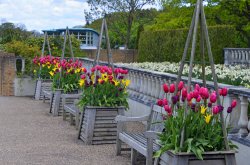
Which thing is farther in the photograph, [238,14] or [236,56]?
[238,14]

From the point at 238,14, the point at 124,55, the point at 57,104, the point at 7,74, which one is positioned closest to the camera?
the point at 57,104

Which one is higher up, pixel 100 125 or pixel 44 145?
pixel 100 125

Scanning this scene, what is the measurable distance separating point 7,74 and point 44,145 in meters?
10.3

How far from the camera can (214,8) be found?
34781mm

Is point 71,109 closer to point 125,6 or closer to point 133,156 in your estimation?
point 133,156

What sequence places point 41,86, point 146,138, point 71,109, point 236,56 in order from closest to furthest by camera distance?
point 146,138, point 71,109, point 41,86, point 236,56

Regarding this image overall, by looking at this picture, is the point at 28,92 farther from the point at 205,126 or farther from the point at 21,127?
the point at 205,126

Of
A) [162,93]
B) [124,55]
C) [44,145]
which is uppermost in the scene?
[124,55]

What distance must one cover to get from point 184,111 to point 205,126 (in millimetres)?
261

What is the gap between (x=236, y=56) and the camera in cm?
2820

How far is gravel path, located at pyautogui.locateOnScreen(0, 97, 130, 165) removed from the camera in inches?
312

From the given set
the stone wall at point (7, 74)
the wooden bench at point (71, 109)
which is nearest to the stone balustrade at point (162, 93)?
the wooden bench at point (71, 109)

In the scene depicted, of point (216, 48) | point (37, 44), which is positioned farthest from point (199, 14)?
point (216, 48)

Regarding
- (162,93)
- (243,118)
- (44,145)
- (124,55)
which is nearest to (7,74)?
(162,93)
